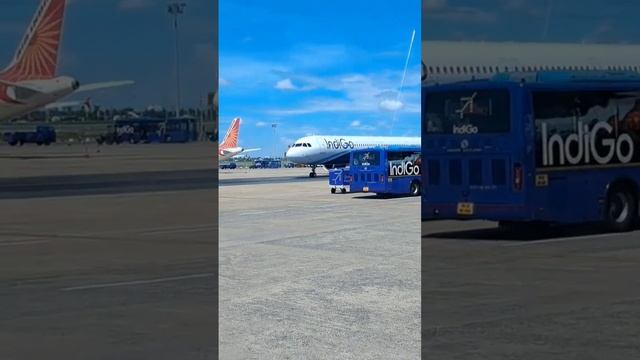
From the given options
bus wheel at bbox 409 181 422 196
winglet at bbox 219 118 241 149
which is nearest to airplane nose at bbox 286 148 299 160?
bus wheel at bbox 409 181 422 196

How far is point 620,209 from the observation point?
369 inches

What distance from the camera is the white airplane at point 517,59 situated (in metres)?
6.93

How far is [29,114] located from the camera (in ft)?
27.1

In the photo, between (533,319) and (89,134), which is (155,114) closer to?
(89,134)

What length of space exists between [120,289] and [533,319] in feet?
10.2

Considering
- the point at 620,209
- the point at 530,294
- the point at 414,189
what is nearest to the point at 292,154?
the point at 414,189

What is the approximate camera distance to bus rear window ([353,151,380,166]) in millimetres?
20250

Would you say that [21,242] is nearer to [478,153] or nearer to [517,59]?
[478,153]

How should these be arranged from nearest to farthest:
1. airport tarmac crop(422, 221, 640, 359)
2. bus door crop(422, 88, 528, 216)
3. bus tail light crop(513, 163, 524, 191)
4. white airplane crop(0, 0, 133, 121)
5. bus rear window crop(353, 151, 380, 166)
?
airport tarmac crop(422, 221, 640, 359)
white airplane crop(0, 0, 133, 121)
bus door crop(422, 88, 528, 216)
bus tail light crop(513, 163, 524, 191)
bus rear window crop(353, 151, 380, 166)

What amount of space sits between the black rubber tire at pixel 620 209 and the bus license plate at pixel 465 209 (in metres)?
1.62

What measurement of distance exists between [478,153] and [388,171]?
10486 millimetres

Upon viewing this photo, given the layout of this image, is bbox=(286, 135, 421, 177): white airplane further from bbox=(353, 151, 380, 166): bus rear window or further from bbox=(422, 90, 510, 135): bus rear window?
bbox=(422, 90, 510, 135): bus rear window

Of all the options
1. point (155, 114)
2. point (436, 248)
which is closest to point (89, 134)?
point (155, 114)

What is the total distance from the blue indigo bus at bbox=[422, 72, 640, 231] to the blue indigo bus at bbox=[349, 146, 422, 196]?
406 inches
